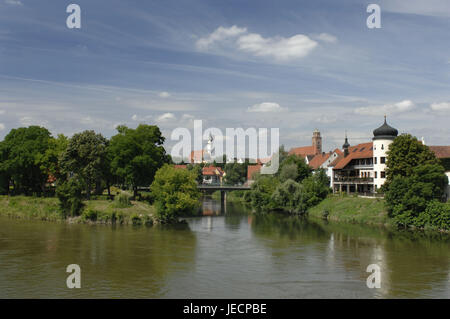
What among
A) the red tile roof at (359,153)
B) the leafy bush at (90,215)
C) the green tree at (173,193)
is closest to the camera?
the green tree at (173,193)

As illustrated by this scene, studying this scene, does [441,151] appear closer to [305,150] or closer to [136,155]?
[136,155]

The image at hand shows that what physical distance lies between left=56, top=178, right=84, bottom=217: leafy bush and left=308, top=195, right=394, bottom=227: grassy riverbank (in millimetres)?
29985

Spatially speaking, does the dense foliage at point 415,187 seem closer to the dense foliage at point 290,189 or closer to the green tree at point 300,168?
the dense foliage at point 290,189

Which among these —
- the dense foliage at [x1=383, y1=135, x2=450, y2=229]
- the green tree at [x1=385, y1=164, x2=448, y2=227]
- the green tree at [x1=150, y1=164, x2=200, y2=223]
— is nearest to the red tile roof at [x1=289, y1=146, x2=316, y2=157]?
the dense foliage at [x1=383, y1=135, x2=450, y2=229]

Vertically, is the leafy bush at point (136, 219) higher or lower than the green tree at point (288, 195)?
lower

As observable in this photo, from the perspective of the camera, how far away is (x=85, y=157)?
52812 mm

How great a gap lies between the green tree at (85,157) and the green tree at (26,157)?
5.83m

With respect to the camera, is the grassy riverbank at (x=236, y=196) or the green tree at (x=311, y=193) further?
the grassy riverbank at (x=236, y=196)

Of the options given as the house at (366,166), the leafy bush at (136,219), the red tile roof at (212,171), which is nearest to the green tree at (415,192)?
the house at (366,166)

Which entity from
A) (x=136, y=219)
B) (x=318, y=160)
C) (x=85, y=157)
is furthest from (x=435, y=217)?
(x=318, y=160)

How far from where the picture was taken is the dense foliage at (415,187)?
148 ft

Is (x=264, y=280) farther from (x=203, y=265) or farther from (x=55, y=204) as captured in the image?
(x=55, y=204)

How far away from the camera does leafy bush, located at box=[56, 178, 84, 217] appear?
50594 mm

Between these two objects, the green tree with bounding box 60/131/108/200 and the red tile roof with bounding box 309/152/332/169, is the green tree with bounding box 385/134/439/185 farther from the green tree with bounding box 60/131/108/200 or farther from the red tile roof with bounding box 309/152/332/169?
the red tile roof with bounding box 309/152/332/169
